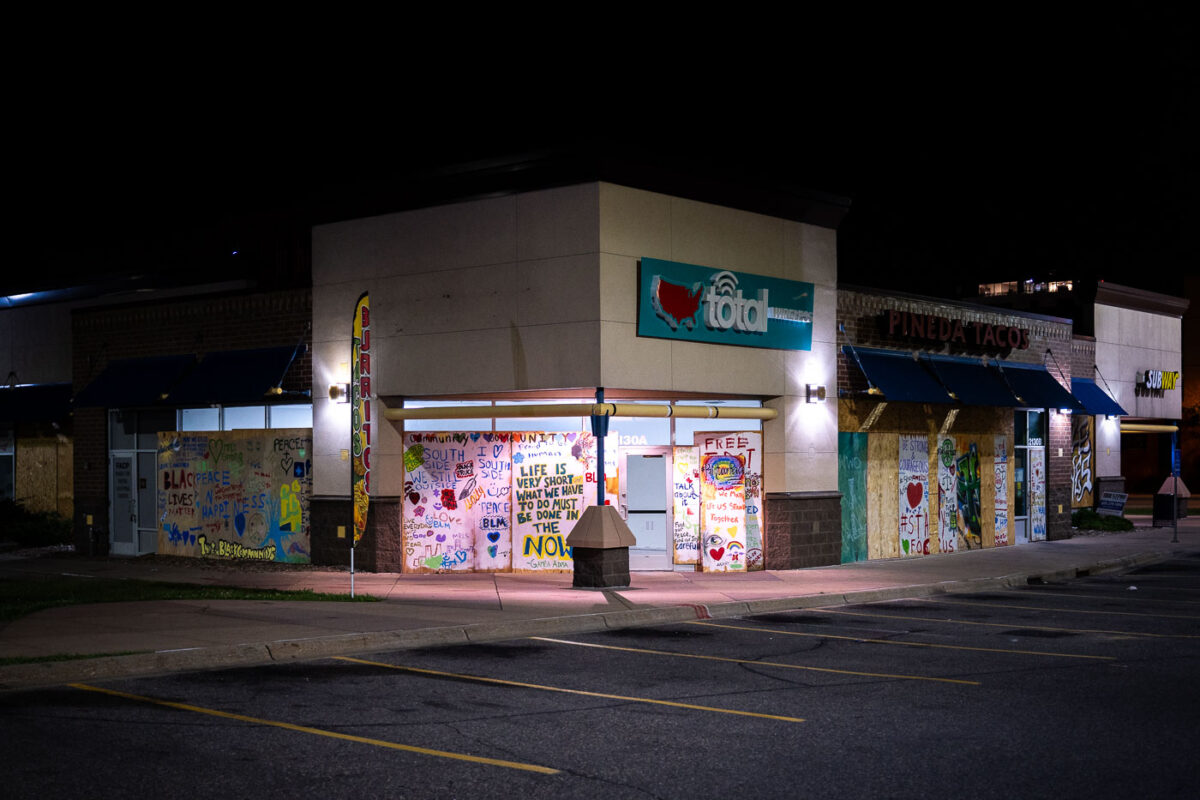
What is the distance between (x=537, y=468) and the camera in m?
21.3

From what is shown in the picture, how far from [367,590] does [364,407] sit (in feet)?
8.96

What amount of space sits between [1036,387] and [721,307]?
35.0 ft

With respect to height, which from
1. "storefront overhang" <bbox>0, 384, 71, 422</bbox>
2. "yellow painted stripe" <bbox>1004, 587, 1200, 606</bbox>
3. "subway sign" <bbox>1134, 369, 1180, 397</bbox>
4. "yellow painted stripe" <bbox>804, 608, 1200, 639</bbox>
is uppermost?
"subway sign" <bbox>1134, 369, 1180, 397</bbox>

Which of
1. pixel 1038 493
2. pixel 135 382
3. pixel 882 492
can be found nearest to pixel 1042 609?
pixel 882 492

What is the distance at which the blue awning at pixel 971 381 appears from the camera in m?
25.5

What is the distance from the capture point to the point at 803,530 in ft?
73.4

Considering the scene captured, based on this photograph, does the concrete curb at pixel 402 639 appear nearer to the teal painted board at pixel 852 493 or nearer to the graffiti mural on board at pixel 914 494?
the teal painted board at pixel 852 493

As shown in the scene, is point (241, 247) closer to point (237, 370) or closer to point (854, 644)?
point (237, 370)

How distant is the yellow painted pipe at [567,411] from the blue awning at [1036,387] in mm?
8549

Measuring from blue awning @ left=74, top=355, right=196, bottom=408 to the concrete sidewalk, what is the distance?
317cm

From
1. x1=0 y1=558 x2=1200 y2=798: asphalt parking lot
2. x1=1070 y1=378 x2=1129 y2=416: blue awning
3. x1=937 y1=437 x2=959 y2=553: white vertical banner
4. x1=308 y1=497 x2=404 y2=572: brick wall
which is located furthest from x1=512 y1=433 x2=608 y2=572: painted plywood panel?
x1=1070 y1=378 x2=1129 y2=416: blue awning

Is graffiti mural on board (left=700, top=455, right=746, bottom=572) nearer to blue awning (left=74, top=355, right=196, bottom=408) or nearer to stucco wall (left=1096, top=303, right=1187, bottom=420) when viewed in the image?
blue awning (left=74, top=355, right=196, bottom=408)

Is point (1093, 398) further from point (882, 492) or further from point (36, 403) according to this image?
point (36, 403)

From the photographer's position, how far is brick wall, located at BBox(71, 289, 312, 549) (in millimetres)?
23000
